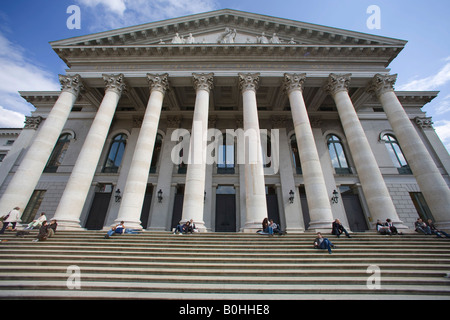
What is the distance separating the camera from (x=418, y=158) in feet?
41.8

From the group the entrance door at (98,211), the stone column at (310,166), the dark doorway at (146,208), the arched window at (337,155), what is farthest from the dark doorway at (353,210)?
the entrance door at (98,211)

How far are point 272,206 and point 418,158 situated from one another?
1069 cm

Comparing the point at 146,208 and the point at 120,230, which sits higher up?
the point at 146,208

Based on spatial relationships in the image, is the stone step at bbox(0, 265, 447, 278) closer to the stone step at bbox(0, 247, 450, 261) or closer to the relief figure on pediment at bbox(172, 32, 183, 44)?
the stone step at bbox(0, 247, 450, 261)

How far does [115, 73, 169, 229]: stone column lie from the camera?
11375 mm

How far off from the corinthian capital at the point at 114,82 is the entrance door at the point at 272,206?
51.5 feet

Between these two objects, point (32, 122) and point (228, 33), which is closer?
point (228, 33)

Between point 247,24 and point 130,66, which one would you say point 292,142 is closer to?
point 247,24

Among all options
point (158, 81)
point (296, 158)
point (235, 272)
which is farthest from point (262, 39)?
point (235, 272)

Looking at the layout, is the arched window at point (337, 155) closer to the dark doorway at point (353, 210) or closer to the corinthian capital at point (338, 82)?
the dark doorway at point (353, 210)

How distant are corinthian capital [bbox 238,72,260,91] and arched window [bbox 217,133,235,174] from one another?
598cm

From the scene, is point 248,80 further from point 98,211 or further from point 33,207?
point 33,207

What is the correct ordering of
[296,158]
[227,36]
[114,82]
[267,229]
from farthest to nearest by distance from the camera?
[296,158], [227,36], [114,82], [267,229]

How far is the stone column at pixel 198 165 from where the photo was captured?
37.3 ft
